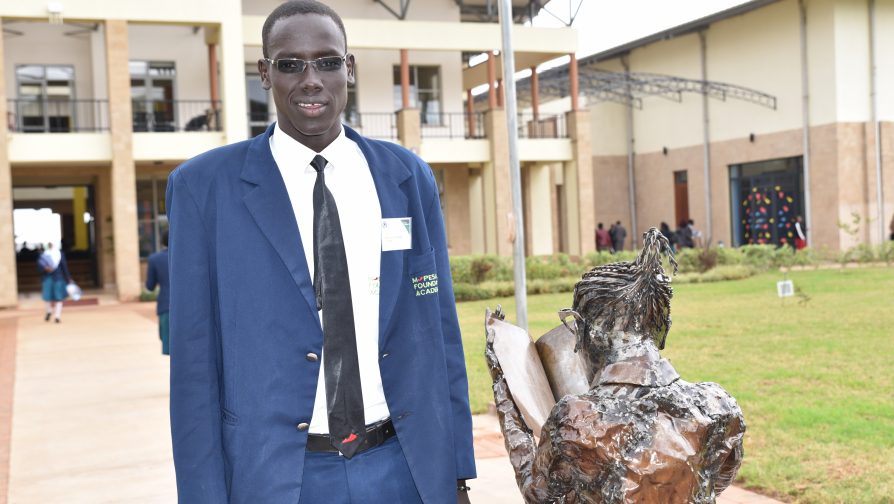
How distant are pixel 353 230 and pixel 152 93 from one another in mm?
24102

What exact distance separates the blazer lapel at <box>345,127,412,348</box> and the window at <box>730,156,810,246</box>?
94.4 feet

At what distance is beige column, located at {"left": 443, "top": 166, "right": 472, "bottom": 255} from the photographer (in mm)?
28203

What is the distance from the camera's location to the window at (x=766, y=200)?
1156 inches

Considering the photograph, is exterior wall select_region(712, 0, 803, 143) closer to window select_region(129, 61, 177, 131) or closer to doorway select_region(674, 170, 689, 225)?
doorway select_region(674, 170, 689, 225)

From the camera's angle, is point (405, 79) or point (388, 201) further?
point (405, 79)

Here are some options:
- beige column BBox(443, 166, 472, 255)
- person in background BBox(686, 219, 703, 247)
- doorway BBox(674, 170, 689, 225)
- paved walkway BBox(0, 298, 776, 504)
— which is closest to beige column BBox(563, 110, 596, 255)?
beige column BBox(443, 166, 472, 255)

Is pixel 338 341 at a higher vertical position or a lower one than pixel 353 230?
lower

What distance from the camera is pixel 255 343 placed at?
1933 mm

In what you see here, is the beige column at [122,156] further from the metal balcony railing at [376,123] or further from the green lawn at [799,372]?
the green lawn at [799,372]

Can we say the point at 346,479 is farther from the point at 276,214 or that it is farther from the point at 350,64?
the point at 350,64

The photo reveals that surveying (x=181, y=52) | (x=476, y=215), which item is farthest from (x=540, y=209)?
(x=181, y=52)

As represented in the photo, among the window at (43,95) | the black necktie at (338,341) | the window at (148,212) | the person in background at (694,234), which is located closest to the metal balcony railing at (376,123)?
the window at (148,212)

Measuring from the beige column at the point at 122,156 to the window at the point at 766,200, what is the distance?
19817 mm

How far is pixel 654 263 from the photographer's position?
1.97 m
